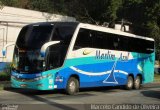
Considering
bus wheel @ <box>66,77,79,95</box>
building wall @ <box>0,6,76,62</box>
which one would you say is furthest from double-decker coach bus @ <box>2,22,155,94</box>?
building wall @ <box>0,6,76,62</box>

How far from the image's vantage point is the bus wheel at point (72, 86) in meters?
21.5

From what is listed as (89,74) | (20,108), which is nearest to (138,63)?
(89,74)

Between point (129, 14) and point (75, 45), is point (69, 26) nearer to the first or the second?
point (75, 45)

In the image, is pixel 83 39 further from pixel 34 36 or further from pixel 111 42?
pixel 111 42

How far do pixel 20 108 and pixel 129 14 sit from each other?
97.5ft

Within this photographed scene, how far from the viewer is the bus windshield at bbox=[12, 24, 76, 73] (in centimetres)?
2030

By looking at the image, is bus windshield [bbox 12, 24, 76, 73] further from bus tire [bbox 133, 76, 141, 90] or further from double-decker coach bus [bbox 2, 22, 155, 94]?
bus tire [bbox 133, 76, 141, 90]

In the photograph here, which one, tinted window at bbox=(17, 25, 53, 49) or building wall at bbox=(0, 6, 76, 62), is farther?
building wall at bbox=(0, 6, 76, 62)

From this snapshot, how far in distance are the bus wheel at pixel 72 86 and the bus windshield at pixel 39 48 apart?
129 centimetres

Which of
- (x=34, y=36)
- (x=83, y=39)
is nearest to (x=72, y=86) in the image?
(x=83, y=39)

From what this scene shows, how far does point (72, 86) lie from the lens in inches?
854

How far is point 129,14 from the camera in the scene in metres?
43.3

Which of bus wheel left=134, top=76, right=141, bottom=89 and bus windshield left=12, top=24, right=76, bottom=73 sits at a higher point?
bus windshield left=12, top=24, right=76, bottom=73

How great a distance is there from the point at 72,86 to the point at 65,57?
168 cm
